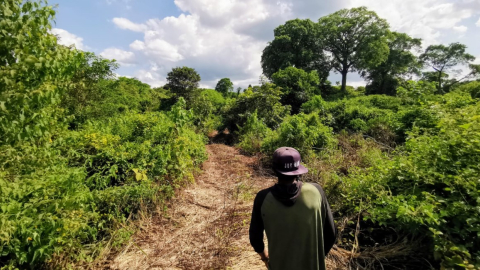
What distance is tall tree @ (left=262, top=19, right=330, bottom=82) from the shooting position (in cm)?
2528

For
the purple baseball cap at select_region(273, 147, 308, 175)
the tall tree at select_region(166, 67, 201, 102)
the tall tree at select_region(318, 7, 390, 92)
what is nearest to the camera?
the purple baseball cap at select_region(273, 147, 308, 175)

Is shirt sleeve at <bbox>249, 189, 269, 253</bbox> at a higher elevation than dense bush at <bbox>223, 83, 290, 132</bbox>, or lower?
lower

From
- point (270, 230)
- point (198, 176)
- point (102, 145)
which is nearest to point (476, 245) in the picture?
point (270, 230)

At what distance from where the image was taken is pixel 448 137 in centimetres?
267

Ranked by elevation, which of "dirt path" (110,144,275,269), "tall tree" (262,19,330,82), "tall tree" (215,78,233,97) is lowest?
"dirt path" (110,144,275,269)

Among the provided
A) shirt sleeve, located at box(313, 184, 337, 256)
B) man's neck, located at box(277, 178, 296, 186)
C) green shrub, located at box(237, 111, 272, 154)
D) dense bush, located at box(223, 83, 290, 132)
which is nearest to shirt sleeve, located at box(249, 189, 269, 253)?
man's neck, located at box(277, 178, 296, 186)

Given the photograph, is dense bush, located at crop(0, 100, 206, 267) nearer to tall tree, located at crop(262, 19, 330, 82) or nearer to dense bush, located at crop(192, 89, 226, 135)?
dense bush, located at crop(192, 89, 226, 135)

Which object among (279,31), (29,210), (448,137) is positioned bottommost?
(29,210)

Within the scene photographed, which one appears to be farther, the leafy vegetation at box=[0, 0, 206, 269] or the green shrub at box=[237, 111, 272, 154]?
the green shrub at box=[237, 111, 272, 154]

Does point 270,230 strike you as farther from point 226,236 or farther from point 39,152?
point 39,152

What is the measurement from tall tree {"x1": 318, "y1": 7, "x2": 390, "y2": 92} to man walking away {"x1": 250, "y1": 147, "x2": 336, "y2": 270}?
26.0 meters

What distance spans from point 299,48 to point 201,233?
26202mm

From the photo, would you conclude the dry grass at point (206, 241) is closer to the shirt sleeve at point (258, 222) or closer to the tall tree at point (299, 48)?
the shirt sleeve at point (258, 222)

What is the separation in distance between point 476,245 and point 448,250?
1.00 ft
